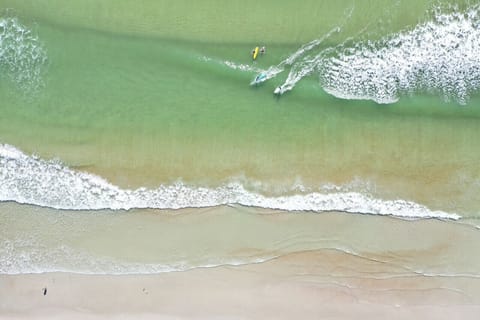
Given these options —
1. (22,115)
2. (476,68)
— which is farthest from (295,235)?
(22,115)

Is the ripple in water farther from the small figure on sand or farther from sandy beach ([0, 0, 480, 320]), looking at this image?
the small figure on sand

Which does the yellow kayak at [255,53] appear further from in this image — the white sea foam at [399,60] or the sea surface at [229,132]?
the white sea foam at [399,60]

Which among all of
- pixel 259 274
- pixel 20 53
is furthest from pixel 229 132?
Result: pixel 20 53

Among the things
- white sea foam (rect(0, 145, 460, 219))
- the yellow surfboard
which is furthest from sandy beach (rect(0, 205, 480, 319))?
the yellow surfboard

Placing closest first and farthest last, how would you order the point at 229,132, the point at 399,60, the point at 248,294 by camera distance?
the point at 248,294
the point at 229,132
the point at 399,60

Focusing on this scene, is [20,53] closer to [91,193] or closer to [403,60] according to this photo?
[91,193]

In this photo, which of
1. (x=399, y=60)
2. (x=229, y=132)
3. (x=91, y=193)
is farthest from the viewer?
(x=399, y=60)

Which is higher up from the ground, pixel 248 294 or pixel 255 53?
pixel 255 53
